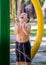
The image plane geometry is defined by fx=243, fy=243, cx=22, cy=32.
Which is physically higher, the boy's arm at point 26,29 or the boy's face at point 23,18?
the boy's face at point 23,18

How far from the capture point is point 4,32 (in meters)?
2.85

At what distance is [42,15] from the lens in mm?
2801

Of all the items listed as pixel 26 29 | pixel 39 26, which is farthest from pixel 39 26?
pixel 26 29

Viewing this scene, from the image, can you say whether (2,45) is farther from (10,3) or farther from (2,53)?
(10,3)

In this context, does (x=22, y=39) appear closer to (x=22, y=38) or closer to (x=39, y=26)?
(x=22, y=38)

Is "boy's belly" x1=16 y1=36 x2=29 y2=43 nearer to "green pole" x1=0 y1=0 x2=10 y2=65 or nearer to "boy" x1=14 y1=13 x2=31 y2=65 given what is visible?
"boy" x1=14 y1=13 x2=31 y2=65

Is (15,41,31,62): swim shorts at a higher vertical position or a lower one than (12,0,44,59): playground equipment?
lower

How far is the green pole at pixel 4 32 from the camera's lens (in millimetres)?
2822

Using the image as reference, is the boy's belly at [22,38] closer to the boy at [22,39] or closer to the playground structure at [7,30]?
the boy at [22,39]

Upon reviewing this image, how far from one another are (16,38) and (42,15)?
405mm

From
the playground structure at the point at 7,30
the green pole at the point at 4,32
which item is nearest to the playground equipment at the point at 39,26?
the playground structure at the point at 7,30

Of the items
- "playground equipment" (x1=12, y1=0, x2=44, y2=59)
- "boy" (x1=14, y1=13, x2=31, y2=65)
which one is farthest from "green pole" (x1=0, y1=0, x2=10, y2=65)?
"playground equipment" (x1=12, y1=0, x2=44, y2=59)

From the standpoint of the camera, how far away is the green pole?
2822 millimetres

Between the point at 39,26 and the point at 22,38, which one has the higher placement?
the point at 39,26
